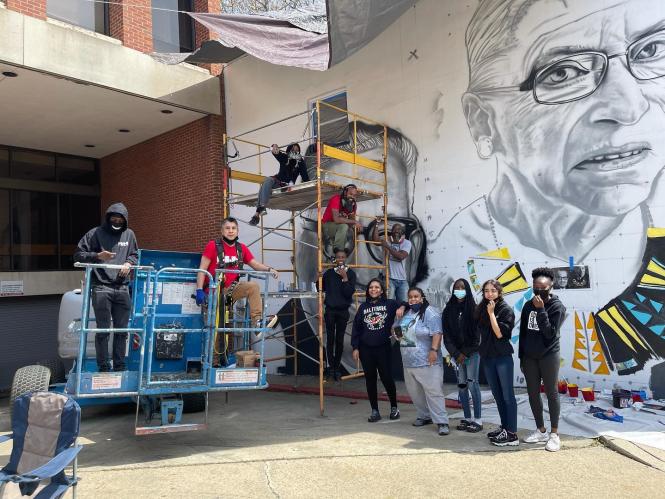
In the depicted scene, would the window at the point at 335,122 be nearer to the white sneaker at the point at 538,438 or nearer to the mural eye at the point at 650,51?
the mural eye at the point at 650,51

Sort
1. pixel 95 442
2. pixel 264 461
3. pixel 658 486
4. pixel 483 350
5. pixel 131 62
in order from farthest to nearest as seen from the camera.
A: pixel 131 62, pixel 95 442, pixel 483 350, pixel 264 461, pixel 658 486

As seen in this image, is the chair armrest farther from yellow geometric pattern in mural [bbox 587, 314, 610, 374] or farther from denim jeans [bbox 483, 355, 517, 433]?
yellow geometric pattern in mural [bbox 587, 314, 610, 374]

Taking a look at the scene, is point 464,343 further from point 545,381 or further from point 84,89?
point 84,89

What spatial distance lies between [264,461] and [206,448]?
91 centimetres

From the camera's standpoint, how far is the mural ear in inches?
355

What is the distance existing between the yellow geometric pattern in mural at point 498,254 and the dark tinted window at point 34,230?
12066 mm

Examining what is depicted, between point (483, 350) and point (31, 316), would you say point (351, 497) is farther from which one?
point (31, 316)

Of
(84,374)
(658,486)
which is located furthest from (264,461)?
(658,486)

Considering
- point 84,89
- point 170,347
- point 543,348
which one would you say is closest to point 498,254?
point 543,348

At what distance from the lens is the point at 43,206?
15773 mm

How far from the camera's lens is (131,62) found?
39.2ft

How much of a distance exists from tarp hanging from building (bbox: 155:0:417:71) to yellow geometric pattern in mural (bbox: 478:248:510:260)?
3707 millimetres

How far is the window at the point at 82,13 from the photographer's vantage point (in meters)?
11.8

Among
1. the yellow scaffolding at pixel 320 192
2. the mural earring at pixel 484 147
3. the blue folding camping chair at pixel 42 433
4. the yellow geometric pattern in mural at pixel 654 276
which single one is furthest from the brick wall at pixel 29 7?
the yellow geometric pattern in mural at pixel 654 276
